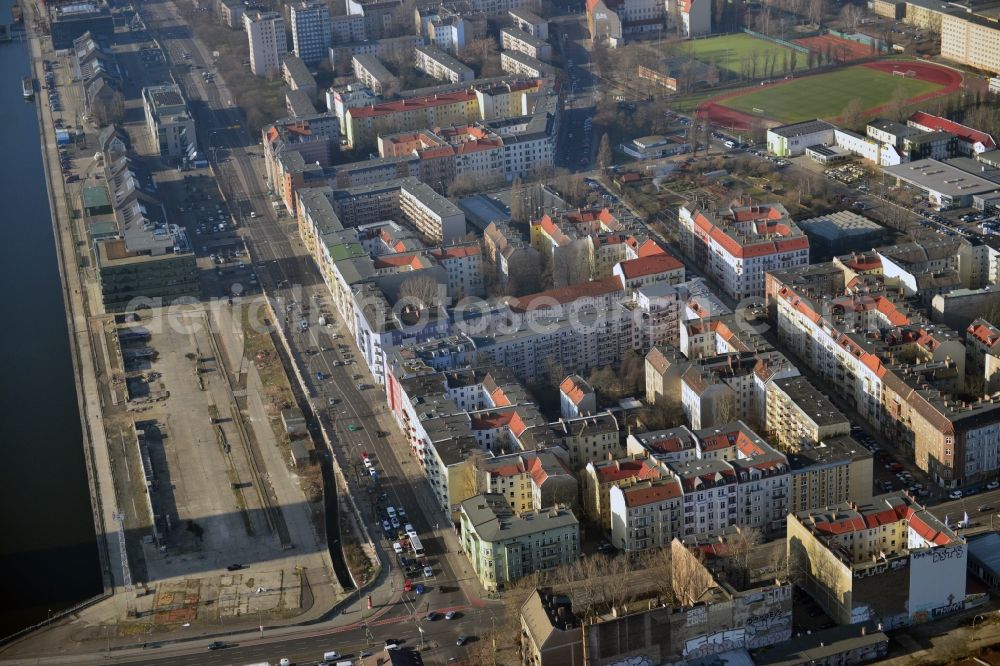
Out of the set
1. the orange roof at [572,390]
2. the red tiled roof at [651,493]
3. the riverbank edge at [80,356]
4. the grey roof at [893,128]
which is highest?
the red tiled roof at [651,493]

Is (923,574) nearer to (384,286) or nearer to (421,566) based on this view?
A: (421,566)

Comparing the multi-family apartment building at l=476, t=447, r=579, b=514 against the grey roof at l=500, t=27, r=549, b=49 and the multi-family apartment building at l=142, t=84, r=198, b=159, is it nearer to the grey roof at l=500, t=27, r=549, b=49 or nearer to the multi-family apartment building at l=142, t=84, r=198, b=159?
the multi-family apartment building at l=142, t=84, r=198, b=159

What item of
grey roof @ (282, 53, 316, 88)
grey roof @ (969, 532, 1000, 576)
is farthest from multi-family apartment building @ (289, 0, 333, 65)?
grey roof @ (969, 532, 1000, 576)

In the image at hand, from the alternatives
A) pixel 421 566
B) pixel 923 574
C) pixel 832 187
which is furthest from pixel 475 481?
pixel 832 187

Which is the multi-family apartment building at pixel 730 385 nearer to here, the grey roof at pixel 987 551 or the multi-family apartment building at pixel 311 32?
the grey roof at pixel 987 551

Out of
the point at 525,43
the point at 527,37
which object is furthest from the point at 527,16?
the point at 525,43

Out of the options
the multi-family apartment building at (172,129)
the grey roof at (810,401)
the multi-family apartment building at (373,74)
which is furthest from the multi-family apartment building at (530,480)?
the multi-family apartment building at (373,74)

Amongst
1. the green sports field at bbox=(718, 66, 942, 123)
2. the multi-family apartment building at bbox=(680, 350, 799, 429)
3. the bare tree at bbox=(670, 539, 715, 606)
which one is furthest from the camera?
the green sports field at bbox=(718, 66, 942, 123)
